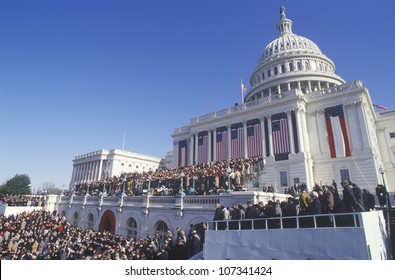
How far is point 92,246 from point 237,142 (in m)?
30.5

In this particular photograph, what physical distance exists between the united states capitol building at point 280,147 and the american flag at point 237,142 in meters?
0.18

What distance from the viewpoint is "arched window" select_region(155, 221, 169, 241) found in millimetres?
20484

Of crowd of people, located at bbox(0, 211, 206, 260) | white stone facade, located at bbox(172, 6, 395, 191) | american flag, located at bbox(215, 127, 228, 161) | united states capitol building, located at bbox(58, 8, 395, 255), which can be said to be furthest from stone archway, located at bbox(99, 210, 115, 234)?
white stone facade, located at bbox(172, 6, 395, 191)

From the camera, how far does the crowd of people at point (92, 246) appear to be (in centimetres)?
1260

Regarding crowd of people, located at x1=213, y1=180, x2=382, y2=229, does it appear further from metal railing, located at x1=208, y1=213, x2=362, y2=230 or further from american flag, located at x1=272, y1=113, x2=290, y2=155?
american flag, located at x1=272, y1=113, x2=290, y2=155

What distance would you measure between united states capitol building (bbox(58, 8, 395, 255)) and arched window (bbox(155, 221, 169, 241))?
0.09 meters

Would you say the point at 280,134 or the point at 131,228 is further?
the point at 280,134

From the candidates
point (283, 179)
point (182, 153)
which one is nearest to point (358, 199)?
point (283, 179)

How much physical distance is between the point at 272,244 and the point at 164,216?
11945 mm

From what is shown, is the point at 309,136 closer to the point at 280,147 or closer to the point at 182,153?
the point at 280,147

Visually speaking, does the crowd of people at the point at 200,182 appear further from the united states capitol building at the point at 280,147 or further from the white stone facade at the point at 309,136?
the white stone facade at the point at 309,136

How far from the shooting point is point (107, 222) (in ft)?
87.1

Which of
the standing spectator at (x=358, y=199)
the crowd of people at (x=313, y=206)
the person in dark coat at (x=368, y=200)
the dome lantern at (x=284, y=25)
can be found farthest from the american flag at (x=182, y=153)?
the dome lantern at (x=284, y=25)
